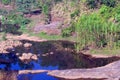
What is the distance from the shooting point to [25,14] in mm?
84500

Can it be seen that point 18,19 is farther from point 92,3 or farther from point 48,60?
point 48,60

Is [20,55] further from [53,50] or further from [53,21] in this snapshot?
[53,21]

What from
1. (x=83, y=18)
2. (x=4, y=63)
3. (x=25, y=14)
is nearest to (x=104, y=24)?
(x=83, y=18)

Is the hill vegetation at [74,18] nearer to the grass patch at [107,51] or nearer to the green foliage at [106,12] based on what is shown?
the green foliage at [106,12]

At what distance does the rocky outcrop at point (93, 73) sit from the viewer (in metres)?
46.2

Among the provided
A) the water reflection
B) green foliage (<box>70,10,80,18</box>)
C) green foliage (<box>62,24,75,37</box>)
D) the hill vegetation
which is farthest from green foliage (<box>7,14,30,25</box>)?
the water reflection

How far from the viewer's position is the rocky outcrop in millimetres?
46250

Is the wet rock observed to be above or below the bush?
below

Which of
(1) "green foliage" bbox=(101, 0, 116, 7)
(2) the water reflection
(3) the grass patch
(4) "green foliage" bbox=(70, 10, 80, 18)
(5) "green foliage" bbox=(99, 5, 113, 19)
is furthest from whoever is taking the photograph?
(4) "green foliage" bbox=(70, 10, 80, 18)

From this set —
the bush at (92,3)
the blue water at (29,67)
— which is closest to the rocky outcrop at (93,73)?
the blue water at (29,67)

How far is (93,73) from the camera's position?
47375 millimetres

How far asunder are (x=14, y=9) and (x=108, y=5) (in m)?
24.4

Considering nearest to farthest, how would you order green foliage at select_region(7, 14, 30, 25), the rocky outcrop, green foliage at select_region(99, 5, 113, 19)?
the rocky outcrop < green foliage at select_region(99, 5, 113, 19) < green foliage at select_region(7, 14, 30, 25)

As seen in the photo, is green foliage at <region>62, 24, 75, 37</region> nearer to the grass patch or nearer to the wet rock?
the grass patch
